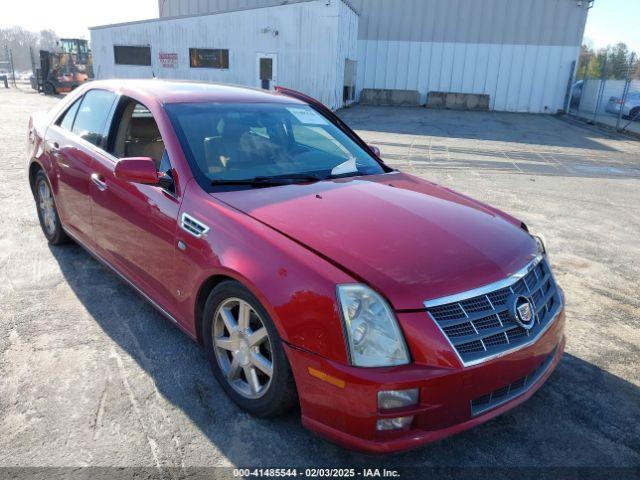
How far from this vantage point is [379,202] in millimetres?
2900

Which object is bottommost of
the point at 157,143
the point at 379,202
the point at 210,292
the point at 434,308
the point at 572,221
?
the point at 572,221

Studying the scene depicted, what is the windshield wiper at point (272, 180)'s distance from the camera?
2.94 meters

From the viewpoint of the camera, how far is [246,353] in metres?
2.59

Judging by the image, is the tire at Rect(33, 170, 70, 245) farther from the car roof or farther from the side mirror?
the side mirror

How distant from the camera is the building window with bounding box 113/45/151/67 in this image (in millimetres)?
24281

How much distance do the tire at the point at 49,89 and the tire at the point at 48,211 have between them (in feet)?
84.0

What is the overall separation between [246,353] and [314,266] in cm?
70

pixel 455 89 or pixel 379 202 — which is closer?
pixel 379 202

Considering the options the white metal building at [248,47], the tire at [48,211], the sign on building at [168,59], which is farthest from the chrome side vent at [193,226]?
the sign on building at [168,59]

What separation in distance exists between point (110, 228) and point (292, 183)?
1424mm

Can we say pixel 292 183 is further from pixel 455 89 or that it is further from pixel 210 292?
pixel 455 89

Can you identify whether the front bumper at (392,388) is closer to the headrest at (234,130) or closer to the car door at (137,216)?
the car door at (137,216)

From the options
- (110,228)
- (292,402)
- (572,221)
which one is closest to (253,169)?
(110,228)

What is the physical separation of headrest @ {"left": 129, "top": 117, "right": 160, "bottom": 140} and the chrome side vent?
79 cm
